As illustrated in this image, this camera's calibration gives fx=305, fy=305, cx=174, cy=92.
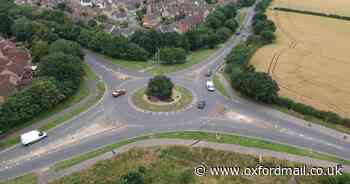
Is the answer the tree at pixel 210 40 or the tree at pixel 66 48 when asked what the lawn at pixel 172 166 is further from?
the tree at pixel 210 40

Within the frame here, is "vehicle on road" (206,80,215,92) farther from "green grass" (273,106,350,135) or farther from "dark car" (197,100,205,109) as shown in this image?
"green grass" (273,106,350,135)

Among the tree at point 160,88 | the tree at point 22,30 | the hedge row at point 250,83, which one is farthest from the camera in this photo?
the tree at point 22,30

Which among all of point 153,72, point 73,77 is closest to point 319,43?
point 153,72

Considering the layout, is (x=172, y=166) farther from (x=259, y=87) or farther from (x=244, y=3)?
(x=244, y=3)

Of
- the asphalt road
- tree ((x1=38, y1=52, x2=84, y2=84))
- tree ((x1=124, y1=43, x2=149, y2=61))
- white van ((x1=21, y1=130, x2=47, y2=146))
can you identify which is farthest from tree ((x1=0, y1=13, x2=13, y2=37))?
white van ((x1=21, y1=130, x2=47, y2=146))

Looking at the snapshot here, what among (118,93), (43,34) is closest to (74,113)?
(118,93)

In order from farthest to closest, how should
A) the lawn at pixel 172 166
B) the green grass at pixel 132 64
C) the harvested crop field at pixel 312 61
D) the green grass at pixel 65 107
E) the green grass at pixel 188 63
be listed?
→ the green grass at pixel 132 64
the green grass at pixel 188 63
the harvested crop field at pixel 312 61
the green grass at pixel 65 107
the lawn at pixel 172 166

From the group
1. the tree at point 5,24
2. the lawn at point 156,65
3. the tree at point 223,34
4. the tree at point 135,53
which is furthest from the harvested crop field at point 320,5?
the tree at point 5,24
